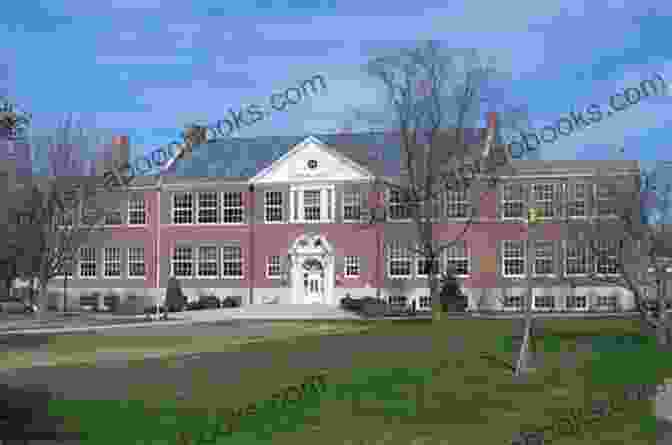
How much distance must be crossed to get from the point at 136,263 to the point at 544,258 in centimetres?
2615

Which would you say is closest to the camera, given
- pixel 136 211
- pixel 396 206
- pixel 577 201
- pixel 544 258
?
pixel 577 201

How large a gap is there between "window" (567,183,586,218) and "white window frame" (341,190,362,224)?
40.9 feet

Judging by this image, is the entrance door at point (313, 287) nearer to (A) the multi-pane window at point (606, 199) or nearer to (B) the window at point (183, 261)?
(B) the window at point (183, 261)

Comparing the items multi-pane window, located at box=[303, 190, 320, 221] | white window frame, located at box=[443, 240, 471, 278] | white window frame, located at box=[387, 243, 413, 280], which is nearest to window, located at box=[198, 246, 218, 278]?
multi-pane window, located at box=[303, 190, 320, 221]

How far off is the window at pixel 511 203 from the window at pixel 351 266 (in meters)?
9.29

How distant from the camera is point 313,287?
182ft

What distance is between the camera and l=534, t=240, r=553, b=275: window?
52656 millimetres

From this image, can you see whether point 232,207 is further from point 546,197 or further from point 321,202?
point 546,197

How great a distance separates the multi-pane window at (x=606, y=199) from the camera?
105ft

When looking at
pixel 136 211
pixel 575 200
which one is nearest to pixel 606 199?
pixel 575 200

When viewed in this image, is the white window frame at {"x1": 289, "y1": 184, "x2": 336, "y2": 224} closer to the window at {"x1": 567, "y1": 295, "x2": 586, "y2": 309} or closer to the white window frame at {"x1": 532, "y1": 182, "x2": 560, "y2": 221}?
the white window frame at {"x1": 532, "y1": 182, "x2": 560, "y2": 221}

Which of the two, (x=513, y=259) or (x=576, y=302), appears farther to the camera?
(x=513, y=259)

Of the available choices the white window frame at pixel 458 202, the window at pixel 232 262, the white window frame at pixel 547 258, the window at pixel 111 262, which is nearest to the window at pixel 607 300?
the white window frame at pixel 547 258

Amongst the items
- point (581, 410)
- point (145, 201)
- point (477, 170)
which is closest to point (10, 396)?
point (581, 410)
